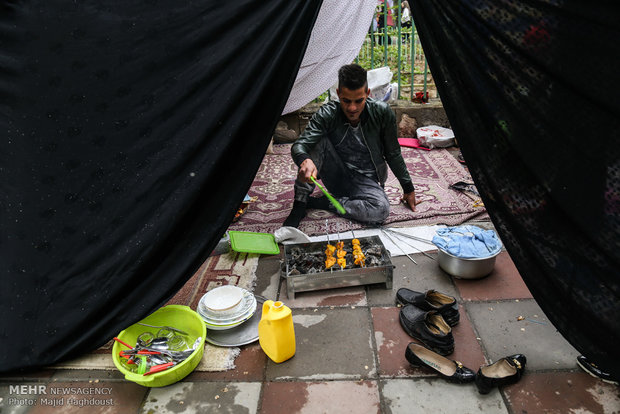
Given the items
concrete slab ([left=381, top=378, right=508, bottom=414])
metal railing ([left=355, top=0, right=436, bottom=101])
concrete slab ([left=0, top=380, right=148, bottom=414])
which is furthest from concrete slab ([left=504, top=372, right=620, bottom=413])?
metal railing ([left=355, top=0, right=436, bottom=101])

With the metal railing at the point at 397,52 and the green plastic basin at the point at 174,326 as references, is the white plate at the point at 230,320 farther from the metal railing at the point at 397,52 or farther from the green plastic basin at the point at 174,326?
the metal railing at the point at 397,52

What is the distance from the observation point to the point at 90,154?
234 cm

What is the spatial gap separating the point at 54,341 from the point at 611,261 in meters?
3.04

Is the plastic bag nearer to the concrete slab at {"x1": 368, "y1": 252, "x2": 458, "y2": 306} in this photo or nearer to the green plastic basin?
the concrete slab at {"x1": 368, "y1": 252, "x2": 458, "y2": 306}

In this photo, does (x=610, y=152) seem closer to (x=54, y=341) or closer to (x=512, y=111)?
(x=512, y=111)

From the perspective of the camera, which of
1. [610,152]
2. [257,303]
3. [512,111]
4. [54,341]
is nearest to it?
[610,152]

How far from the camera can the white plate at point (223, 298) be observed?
8.59 feet

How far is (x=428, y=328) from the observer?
2.54 meters

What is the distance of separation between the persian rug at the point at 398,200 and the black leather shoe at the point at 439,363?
1.67m

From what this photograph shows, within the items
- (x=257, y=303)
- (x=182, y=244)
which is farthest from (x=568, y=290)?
(x=182, y=244)

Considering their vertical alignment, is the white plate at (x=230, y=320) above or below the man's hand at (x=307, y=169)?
below

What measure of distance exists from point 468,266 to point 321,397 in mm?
1490

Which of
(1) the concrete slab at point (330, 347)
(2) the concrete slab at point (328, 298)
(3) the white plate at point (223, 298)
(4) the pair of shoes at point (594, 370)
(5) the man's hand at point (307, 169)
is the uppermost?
(5) the man's hand at point (307, 169)

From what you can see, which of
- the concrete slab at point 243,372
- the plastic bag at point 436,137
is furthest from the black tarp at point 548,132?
the plastic bag at point 436,137
